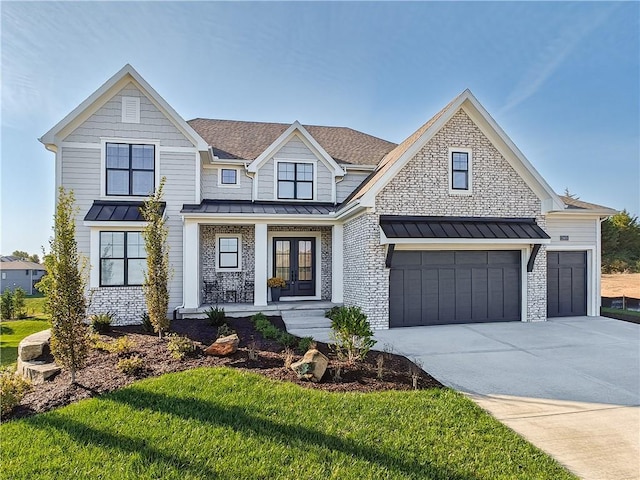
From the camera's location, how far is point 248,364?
6.43 meters

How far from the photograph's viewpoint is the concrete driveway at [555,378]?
3928mm

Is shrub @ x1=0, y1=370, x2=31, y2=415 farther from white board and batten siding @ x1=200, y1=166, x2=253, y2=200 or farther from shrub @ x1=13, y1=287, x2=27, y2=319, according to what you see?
shrub @ x1=13, y1=287, x2=27, y2=319

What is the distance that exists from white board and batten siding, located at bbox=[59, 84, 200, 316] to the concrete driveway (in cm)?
763

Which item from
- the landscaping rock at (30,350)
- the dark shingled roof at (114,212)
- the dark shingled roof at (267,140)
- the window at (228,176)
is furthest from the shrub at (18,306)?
the window at (228,176)

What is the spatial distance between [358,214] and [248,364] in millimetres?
6062

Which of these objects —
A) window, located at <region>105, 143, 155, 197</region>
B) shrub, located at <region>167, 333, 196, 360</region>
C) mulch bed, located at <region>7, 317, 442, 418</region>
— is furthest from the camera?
window, located at <region>105, 143, 155, 197</region>

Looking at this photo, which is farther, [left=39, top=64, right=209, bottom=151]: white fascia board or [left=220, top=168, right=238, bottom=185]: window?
[left=220, top=168, right=238, bottom=185]: window

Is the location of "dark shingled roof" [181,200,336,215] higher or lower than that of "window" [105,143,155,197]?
lower

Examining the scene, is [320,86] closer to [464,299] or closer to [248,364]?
[464,299]

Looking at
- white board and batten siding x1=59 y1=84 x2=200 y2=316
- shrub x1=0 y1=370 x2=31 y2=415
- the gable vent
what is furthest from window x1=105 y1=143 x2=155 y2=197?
shrub x1=0 y1=370 x2=31 y2=415

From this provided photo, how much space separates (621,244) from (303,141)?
3155 cm

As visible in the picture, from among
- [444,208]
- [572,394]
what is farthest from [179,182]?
[572,394]

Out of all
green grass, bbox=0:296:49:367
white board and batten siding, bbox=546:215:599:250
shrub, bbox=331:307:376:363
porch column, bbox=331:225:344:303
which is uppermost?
white board and batten siding, bbox=546:215:599:250

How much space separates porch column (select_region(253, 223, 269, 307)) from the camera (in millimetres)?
11562
